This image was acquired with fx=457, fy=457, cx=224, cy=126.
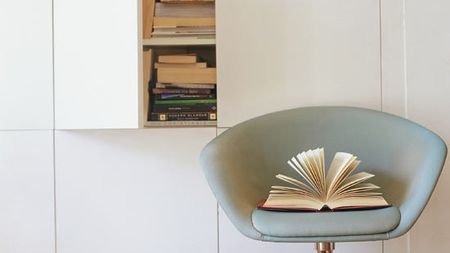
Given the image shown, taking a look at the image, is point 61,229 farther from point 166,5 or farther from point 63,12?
point 166,5

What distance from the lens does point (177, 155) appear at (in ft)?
5.73

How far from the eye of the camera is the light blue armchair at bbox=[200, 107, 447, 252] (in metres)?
1.21

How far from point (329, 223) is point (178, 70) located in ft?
2.82

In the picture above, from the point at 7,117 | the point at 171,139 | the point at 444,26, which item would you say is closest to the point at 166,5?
the point at 171,139

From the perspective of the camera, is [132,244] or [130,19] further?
[132,244]

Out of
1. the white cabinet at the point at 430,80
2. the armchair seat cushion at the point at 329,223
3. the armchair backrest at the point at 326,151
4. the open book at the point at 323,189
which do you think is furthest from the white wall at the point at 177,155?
the armchair seat cushion at the point at 329,223

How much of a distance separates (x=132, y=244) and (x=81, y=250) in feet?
0.65

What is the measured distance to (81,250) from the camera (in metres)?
1.75

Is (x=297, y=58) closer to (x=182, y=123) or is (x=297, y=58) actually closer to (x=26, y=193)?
(x=182, y=123)

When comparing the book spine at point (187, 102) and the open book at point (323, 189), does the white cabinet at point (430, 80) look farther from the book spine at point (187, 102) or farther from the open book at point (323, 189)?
the book spine at point (187, 102)

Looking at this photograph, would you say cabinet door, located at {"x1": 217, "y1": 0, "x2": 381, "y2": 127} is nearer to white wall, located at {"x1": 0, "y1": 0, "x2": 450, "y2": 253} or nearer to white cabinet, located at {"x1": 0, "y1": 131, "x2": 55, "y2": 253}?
white wall, located at {"x1": 0, "y1": 0, "x2": 450, "y2": 253}

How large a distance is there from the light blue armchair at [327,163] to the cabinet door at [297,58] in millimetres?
122

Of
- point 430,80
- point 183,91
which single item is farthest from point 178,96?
point 430,80

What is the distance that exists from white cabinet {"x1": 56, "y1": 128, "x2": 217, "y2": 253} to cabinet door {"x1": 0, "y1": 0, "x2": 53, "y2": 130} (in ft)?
0.45
